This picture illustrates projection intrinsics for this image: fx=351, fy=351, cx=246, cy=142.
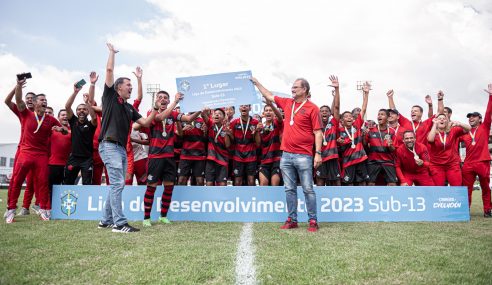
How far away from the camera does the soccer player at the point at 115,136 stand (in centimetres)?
550

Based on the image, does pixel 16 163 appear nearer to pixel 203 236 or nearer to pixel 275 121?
pixel 203 236

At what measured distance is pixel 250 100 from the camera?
790 centimetres

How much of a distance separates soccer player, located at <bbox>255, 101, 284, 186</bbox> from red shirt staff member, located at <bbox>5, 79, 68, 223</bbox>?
4483mm

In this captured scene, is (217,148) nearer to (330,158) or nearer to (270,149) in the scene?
(270,149)

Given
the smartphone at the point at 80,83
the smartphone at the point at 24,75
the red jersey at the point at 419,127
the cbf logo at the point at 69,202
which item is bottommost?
the cbf logo at the point at 69,202

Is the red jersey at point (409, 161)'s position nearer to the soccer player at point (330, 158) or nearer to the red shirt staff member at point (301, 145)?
the soccer player at point (330, 158)

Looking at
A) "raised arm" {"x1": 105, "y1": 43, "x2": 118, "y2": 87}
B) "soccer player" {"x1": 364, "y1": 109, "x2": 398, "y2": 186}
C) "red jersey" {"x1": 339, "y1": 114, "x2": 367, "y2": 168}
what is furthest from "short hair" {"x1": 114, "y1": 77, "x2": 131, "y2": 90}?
"soccer player" {"x1": 364, "y1": 109, "x2": 398, "y2": 186}

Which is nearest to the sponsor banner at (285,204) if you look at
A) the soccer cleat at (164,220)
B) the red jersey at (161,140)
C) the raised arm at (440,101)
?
the soccer cleat at (164,220)

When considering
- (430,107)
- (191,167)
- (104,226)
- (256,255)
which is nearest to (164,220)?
(104,226)

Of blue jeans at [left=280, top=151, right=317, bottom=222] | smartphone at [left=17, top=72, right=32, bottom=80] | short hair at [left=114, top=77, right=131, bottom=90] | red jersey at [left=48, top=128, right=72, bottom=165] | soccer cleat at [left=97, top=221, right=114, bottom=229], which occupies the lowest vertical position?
soccer cleat at [left=97, top=221, right=114, bottom=229]

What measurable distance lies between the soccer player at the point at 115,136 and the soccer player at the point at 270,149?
10.9 feet

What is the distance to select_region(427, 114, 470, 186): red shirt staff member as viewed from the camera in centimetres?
807

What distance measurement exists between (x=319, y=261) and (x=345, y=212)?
363 cm

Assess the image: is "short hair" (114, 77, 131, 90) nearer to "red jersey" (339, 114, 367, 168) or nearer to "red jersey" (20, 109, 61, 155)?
"red jersey" (20, 109, 61, 155)
